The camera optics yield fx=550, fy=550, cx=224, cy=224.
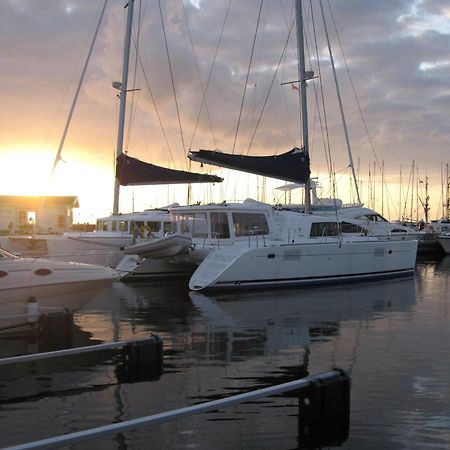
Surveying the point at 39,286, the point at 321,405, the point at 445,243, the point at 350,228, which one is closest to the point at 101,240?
the point at 350,228

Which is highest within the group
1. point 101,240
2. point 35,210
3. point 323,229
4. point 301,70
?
point 301,70

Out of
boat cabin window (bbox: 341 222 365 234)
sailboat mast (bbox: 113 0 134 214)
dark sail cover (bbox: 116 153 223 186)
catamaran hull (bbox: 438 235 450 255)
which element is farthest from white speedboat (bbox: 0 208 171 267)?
catamaran hull (bbox: 438 235 450 255)

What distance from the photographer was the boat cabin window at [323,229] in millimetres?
20766

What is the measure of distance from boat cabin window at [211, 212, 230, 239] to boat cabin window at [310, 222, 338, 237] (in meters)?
3.27

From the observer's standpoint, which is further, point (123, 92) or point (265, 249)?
point (123, 92)

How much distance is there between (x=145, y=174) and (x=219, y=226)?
5421 millimetres

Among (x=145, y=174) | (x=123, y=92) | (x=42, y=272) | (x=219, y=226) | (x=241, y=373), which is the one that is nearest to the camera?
(x=241, y=373)

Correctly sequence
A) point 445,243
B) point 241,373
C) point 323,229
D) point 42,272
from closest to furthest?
point 241,373 < point 42,272 < point 323,229 < point 445,243

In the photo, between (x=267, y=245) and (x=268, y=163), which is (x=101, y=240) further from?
(x=268, y=163)

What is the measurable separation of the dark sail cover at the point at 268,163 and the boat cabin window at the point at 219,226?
1.89m

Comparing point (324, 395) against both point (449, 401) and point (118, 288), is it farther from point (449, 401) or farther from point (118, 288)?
point (118, 288)

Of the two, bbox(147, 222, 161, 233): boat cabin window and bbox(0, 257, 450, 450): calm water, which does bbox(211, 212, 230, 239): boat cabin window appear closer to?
bbox(147, 222, 161, 233): boat cabin window

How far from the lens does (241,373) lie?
8586mm

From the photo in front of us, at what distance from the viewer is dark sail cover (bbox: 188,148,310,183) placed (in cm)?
2036
